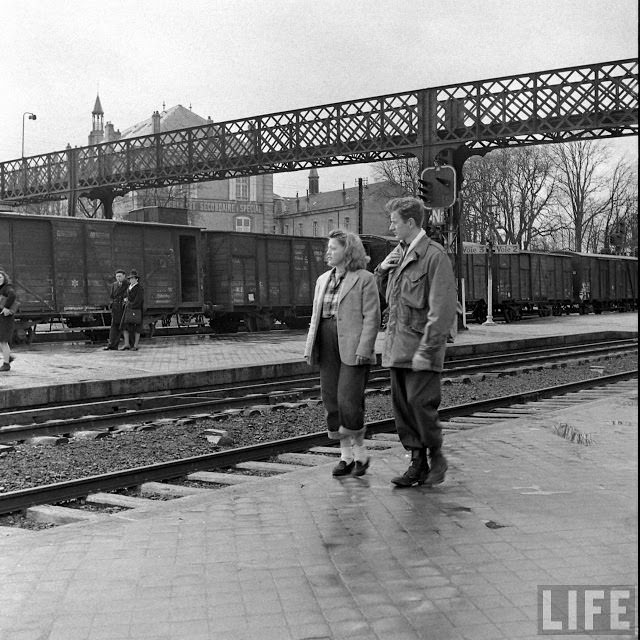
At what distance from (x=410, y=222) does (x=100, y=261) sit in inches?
673

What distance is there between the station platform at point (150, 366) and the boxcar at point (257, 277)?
3422 mm

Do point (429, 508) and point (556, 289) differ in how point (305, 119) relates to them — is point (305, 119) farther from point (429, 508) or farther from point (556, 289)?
point (429, 508)

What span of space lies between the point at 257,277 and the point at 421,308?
20.5 m

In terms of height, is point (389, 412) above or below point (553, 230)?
below

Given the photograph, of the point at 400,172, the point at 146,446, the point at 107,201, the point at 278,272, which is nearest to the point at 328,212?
the point at 400,172

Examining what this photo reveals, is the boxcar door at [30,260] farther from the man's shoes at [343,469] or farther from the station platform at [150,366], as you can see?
the man's shoes at [343,469]

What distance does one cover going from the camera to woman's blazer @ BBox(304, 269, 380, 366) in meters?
5.66

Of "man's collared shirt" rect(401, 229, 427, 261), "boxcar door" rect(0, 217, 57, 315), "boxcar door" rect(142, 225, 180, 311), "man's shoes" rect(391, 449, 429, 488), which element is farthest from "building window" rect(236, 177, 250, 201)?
"man's shoes" rect(391, 449, 429, 488)

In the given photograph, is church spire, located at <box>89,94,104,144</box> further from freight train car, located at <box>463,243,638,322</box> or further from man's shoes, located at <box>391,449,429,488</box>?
man's shoes, located at <box>391,449,429,488</box>

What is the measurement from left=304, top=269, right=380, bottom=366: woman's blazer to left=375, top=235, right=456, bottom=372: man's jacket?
5.8 inches

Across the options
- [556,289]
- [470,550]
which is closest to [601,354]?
[470,550]

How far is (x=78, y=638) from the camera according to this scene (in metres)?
3.17

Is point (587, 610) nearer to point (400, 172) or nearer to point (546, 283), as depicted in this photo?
point (546, 283)

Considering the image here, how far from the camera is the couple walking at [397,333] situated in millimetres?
5355
